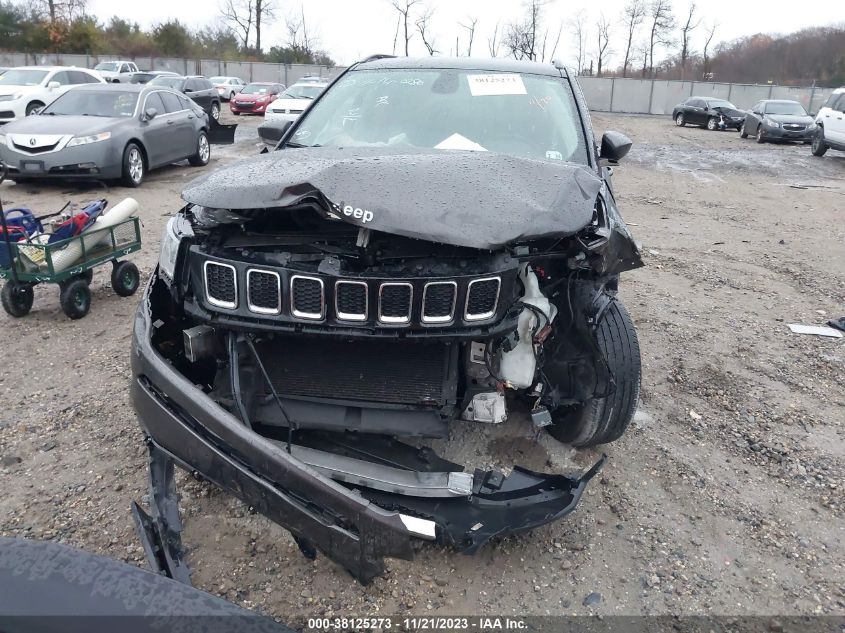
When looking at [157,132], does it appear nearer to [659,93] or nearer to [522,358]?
[522,358]

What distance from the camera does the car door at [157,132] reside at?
977 centimetres

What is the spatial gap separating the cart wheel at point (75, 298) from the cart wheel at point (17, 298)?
25 cm

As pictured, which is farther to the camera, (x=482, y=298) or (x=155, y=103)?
(x=155, y=103)

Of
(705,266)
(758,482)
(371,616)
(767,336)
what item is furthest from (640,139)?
(371,616)

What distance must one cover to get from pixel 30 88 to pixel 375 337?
53.8ft

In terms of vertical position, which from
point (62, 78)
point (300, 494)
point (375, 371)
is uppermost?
point (62, 78)

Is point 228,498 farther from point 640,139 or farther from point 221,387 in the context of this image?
point 640,139

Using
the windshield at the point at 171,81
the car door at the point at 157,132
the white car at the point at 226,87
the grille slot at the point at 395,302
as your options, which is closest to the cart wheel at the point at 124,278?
the grille slot at the point at 395,302

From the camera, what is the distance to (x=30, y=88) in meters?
14.7

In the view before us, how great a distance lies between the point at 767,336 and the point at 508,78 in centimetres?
285

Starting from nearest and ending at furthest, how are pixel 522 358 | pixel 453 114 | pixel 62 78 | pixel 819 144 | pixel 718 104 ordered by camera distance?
pixel 522 358 → pixel 453 114 → pixel 62 78 → pixel 819 144 → pixel 718 104

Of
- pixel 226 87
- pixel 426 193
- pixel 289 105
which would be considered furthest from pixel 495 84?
pixel 226 87

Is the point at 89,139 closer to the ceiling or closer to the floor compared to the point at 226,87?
closer to the floor

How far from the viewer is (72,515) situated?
2652 millimetres
